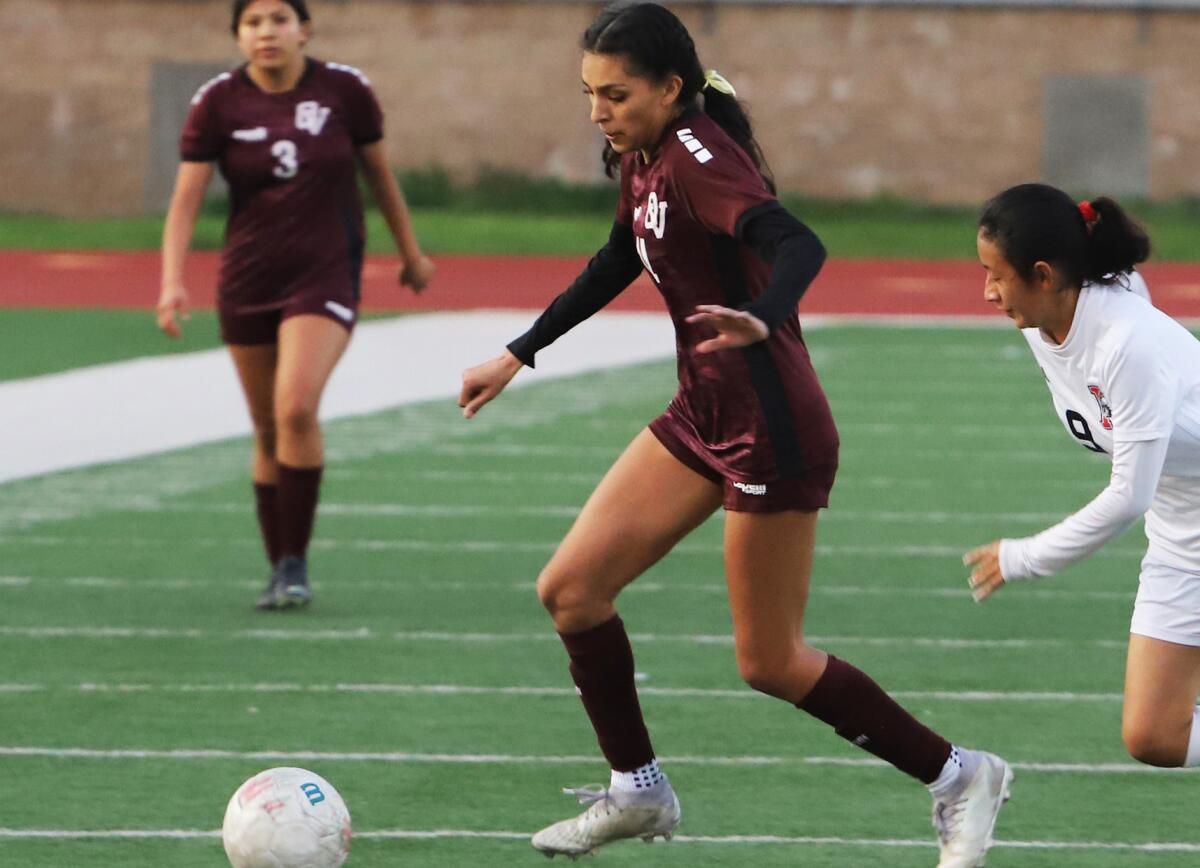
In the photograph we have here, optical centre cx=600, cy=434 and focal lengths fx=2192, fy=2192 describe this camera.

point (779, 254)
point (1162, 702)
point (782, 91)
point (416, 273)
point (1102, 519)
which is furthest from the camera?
point (782, 91)

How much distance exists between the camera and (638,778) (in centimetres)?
499

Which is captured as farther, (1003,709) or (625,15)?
(1003,709)

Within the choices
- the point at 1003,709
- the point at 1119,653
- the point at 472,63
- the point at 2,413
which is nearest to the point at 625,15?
the point at 1003,709

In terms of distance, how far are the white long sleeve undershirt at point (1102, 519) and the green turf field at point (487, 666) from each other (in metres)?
0.77

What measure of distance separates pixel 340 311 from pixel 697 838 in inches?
128

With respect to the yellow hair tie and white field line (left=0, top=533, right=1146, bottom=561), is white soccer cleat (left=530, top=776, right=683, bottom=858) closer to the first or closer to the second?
the yellow hair tie

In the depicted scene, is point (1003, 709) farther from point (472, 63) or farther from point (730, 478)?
point (472, 63)

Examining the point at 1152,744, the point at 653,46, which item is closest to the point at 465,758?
the point at 1152,744

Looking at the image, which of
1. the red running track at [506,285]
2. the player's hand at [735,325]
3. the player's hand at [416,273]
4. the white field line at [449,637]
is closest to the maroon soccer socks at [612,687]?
the player's hand at [735,325]

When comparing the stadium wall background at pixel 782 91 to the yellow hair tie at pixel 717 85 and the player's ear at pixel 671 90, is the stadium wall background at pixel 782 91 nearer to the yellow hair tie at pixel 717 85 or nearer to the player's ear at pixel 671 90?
the yellow hair tie at pixel 717 85

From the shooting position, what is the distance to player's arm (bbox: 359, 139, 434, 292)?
317 inches

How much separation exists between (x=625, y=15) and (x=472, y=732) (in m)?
2.27

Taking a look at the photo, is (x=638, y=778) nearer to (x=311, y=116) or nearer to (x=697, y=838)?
(x=697, y=838)

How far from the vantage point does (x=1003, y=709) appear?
254 inches
